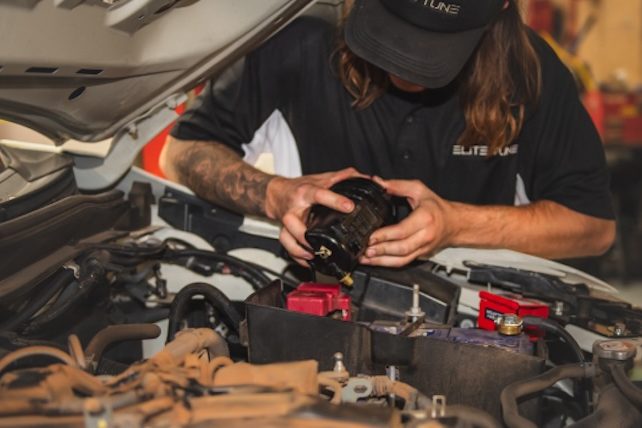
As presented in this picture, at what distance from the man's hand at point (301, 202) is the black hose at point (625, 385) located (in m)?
0.46

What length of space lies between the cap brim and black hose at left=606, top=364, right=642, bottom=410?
25.6 inches

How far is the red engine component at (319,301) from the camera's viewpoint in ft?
4.09

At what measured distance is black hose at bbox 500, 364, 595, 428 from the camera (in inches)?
39.2

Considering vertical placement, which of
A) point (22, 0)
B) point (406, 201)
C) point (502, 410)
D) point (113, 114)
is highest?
point (22, 0)

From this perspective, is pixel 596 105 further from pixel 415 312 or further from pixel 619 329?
pixel 415 312

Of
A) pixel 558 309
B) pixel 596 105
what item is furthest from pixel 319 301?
pixel 596 105

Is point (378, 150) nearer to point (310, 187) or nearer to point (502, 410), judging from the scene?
point (310, 187)

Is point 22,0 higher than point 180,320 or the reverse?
higher

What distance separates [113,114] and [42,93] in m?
0.26

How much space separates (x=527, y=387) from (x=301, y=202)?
56cm

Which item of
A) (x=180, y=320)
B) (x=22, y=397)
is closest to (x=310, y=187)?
(x=180, y=320)

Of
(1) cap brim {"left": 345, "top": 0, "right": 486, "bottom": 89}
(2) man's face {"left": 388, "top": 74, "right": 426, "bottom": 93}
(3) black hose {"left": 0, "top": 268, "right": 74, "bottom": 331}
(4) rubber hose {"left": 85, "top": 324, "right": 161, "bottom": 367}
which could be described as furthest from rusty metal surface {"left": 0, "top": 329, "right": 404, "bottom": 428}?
(2) man's face {"left": 388, "top": 74, "right": 426, "bottom": 93}

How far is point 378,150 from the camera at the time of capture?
191 cm

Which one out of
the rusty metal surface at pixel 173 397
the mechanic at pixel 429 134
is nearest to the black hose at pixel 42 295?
the rusty metal surface at pixel 173 397
